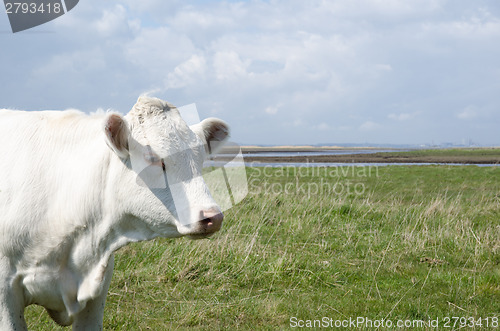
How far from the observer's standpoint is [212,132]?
332 cm

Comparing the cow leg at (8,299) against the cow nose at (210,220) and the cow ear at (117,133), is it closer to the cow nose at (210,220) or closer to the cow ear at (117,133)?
the cow ear at (117,133)

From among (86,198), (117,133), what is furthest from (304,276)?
(117,133)

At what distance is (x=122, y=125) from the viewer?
9.11ft

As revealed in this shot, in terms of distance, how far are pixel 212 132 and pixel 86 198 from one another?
0.97m

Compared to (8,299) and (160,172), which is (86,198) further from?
(8,299)

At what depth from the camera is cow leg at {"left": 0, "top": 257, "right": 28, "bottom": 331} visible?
301 centimetres

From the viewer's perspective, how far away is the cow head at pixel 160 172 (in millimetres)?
2691

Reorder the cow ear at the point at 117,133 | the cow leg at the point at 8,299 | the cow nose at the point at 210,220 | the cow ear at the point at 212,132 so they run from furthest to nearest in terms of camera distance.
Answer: the cow ear at the point at 212,132, the cow leg at the point at 8,299, the cow ear at the point at 117,133, the cow nose at the point at 210,220

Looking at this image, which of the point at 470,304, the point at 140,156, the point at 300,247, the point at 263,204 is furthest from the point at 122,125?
the point at 263,204

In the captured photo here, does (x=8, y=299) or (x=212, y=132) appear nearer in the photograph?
(x=8, y=299)

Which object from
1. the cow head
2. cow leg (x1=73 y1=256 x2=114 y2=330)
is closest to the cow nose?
the cow head

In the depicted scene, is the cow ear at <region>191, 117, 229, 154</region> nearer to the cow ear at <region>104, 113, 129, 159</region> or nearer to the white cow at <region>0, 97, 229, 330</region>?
the white cow at <region>0, 97, 229, 330</region>

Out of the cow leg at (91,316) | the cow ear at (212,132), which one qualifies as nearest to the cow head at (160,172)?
the cow ear at (212,132)

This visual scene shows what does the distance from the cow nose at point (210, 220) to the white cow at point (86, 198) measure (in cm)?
9
